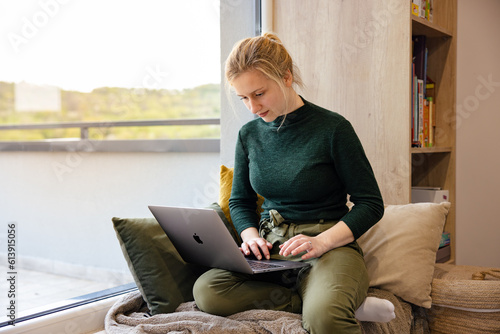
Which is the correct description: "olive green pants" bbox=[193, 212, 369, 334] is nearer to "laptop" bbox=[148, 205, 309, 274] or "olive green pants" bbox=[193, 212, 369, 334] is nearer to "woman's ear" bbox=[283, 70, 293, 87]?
"laptop" bbox=[148, 205, 309, 274]

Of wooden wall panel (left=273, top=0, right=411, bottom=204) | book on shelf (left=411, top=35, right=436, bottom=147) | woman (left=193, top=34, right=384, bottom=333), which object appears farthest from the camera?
book on shelf (left=411, top=35, right=436, bottom=147)

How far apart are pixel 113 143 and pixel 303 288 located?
93 centimetres

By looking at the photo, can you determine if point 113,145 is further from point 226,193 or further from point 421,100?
point 421,100

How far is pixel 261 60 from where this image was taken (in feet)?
4.99

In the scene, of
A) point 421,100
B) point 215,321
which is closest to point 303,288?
point 215,321

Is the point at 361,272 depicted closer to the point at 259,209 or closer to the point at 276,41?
the point at 259,209

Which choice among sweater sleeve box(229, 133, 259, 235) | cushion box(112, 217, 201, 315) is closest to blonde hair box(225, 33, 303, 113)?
sweater sleeve box(229, 133, 259, 235)

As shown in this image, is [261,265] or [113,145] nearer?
[261,265]

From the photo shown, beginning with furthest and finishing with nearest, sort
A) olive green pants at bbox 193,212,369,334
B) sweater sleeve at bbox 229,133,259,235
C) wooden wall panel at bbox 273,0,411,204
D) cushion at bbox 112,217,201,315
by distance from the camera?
wooden wall panel at bbox 273,0,411,204 → sweater sleeve at bbox 229,133,259,235 → cushion at bbox 112,217,201,315 → olive green pants at bbox 193,212,369,334

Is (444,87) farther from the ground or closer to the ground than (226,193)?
farther from the ground

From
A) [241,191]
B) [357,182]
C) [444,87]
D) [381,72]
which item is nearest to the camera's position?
[357,182]

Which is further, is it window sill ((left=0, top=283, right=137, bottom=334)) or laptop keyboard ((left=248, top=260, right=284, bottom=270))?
window sill ((left=0, top=283, right=137, bottom=334))

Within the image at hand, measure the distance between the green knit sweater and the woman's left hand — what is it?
11cm

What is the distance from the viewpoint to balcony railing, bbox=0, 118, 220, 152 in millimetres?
1614
